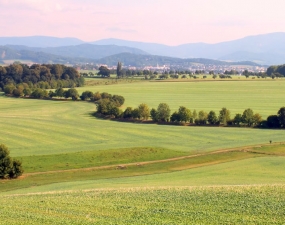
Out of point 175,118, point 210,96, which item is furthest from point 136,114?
point 210,96

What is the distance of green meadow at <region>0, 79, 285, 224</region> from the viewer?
24.5 meters

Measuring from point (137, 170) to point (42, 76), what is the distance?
4742 inches

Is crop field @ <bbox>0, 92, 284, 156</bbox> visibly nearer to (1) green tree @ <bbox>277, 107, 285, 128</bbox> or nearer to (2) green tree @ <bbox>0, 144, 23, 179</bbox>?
(1) green tree @ <bbox>277, 107, 285, 128</bbox>

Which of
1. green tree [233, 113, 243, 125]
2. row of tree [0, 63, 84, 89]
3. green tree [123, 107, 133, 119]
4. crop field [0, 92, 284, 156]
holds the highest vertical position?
row of tree [0, 63, 84, 89]

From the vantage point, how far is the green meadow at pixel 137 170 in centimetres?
2453

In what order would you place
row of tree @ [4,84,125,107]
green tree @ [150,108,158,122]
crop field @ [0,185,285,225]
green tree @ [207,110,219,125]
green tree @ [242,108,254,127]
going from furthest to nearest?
row of tree @ [4,84,125,107] < green tree @ [150,108,158,122] < green tree @ [207,110,219,125] < green tree @ [242,108,254,127] < crop field @ [0,185,285,225]

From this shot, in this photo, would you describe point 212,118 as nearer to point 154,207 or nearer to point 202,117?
point 202,117

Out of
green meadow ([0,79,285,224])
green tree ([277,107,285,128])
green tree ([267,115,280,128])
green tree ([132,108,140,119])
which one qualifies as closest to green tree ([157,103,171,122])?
green tree ([132,108,140,119])

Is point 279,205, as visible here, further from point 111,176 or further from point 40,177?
point 40,177

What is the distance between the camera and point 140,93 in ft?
440

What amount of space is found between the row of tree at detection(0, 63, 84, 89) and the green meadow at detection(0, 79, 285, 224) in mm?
46442

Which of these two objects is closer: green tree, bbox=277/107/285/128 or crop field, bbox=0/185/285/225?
crop field, bbox=0/185/285/225

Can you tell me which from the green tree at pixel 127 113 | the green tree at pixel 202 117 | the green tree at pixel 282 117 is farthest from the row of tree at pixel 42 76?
the green tree at pixel 282 117

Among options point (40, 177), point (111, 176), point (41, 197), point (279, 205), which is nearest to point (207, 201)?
point (279, 205)
